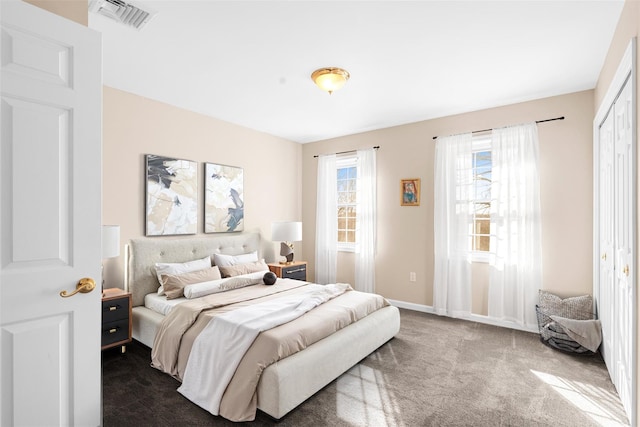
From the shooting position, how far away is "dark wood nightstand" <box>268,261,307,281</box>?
4.76 metres

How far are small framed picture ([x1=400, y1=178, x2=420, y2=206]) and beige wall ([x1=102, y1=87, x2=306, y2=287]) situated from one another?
Result: 1993 millimetres

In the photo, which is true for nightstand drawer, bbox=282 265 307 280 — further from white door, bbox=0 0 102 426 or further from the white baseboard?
white door, bbox=0 0 102 426

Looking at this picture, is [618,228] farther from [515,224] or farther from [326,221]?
[326,221]

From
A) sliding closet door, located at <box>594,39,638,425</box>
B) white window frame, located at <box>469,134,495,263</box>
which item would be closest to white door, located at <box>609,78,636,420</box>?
sliding closet door, located at <box>594,39,638,425</box>

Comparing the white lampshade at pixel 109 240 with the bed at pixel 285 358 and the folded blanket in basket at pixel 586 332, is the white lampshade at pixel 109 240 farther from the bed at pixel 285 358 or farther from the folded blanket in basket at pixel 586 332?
the folded blanket in basket at pixel 586 332

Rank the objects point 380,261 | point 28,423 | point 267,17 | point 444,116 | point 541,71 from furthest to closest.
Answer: point 380,261 < point 444,116 < point 541,71 < point 267,17 < point 28,423

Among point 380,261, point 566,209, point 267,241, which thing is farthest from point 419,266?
point 267,241

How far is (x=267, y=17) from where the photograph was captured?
229 centimetres

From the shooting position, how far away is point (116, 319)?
3.04m

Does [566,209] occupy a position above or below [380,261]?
above

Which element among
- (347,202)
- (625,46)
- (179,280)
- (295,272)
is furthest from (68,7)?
(347,202)

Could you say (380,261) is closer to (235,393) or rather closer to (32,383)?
(235,393)

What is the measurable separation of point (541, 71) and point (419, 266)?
2.66 meters

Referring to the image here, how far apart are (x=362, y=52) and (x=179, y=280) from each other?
2805 mm
